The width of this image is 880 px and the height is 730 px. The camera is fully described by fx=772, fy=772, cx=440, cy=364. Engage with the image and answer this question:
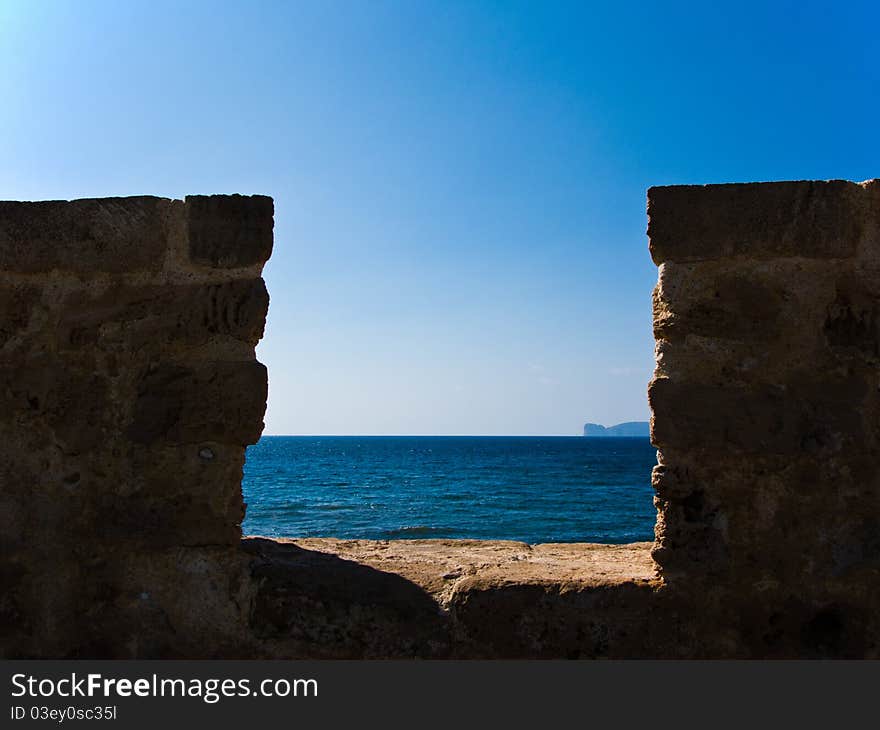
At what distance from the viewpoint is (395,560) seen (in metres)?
2.92

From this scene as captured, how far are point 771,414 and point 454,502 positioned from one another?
3382 centimetres

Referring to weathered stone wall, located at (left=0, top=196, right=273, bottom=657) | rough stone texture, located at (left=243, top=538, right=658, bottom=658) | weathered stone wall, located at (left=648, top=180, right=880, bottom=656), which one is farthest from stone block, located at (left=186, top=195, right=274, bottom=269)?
weathered stone wall, located at (left=648, top=180, right=880, bottom=656)

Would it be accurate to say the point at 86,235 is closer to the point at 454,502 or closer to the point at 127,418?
the point at 127,418

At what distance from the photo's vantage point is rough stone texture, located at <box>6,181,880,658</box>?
2.49 meters

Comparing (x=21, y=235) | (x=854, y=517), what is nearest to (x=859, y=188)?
(x=854, y=517)

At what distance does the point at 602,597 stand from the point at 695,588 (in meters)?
0.30

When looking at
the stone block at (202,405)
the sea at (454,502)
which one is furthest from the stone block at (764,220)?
the sea at (454,502)

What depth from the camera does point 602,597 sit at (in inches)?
98.2

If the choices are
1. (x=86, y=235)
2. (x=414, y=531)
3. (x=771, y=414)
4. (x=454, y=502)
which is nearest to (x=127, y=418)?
(x=86, y=235)

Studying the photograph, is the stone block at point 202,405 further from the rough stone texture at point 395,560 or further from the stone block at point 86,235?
the stone block at point 86,235

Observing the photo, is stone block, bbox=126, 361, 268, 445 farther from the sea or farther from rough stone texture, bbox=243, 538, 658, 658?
the sea

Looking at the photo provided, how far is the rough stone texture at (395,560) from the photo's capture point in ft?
8.16

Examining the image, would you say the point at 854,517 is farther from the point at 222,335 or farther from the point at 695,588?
the point at 222,335

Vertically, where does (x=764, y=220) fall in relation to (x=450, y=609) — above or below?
above
